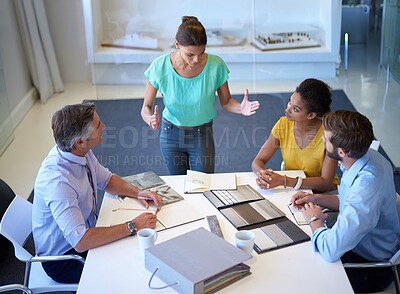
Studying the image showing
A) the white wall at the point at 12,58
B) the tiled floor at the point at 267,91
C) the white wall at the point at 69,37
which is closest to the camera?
the tiled floor at the point at 267,91

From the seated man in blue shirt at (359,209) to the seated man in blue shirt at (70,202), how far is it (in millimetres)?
688

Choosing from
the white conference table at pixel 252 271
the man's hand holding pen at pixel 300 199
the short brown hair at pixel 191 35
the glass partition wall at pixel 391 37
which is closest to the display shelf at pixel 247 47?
the glass partition wall at pixel 391 37

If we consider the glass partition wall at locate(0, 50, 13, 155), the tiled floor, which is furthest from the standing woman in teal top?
the glass partition wall at locate(0, 50, 13, 155)

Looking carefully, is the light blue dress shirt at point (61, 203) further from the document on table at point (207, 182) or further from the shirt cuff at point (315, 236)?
the shirt cuff at point (315, 236)

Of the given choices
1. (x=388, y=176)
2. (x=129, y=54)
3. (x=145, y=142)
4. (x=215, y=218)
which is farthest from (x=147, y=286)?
(x=129, y=54)

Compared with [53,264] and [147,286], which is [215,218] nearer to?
[147,286]

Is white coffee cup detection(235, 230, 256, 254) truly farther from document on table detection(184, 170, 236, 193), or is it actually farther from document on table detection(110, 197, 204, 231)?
document on table detection(184, 170, 236, 193)

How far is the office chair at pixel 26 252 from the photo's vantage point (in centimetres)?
211

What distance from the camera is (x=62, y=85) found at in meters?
6.15

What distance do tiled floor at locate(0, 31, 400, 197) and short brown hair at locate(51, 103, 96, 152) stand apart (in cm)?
195

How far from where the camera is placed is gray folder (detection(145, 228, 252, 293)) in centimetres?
162

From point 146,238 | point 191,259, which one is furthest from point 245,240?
point 146,238

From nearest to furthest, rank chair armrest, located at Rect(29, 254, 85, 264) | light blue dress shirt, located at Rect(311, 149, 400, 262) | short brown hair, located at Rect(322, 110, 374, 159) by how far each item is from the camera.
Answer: light blue dress shirt, located at Rect(311, 149, 400, 262)
short brown hair, located at Rect(322, 110, 374, 159)
chair armrest, located at Rect(29, 254, 85, 264)

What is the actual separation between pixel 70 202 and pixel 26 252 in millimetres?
313
